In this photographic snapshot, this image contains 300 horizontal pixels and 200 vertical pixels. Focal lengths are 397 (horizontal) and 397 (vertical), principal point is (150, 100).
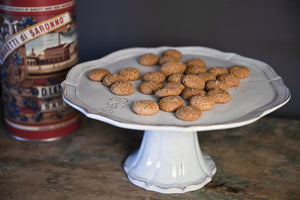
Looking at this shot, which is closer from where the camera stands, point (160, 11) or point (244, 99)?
point (244, 99)

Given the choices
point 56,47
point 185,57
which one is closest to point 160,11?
point 185,57

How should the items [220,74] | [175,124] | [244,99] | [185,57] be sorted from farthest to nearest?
1. [185,57]
2. [220,74]
3. [244,99]
4. [175,124]

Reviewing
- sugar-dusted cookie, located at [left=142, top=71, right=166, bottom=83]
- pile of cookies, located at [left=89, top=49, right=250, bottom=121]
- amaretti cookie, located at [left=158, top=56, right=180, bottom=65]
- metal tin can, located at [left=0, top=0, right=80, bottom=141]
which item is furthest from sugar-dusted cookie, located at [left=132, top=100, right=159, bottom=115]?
metal tin can, located at [left=0, top=0, right=80, bottom=141]

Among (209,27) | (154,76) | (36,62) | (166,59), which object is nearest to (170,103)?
(154,76)

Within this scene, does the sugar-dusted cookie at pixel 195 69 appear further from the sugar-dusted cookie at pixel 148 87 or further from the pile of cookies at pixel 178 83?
the sugar-dusted cookie at pixel 148 87

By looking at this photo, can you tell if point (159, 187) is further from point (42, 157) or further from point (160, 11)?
point (160, 11)

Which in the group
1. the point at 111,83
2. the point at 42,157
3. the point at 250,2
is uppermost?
the point at 250,2

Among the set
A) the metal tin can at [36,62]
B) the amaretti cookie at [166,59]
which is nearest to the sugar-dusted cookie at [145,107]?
the amaretti cookie at [166,59]

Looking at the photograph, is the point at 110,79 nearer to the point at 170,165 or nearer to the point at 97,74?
the point at 97,74
